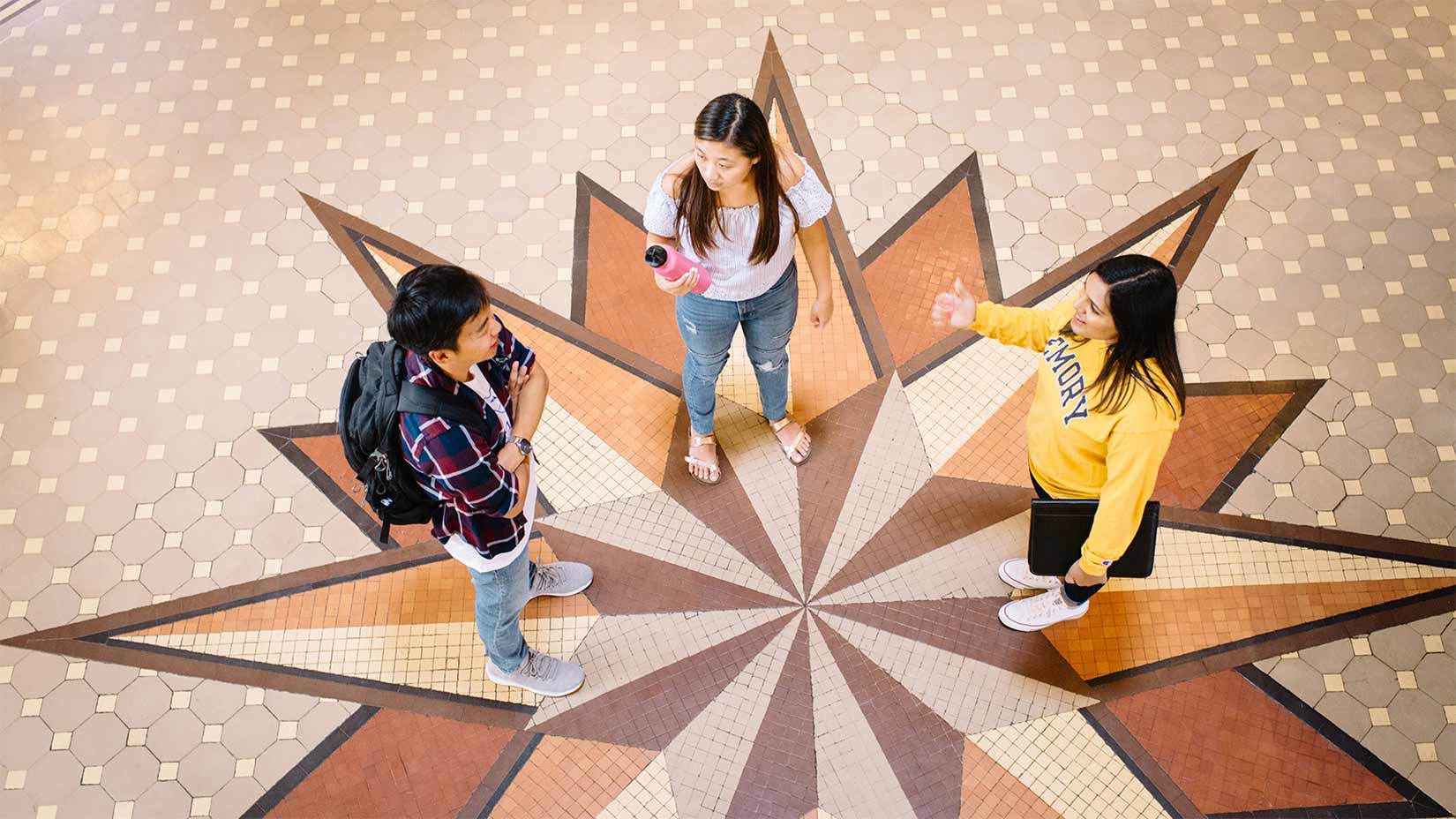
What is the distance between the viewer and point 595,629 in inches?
121

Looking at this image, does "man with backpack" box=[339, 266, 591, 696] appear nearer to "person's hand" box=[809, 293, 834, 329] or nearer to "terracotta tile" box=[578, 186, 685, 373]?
"person's hand" box=[809, 293, 834, 329]

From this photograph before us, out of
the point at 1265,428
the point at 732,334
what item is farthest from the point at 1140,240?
the point at 732,334

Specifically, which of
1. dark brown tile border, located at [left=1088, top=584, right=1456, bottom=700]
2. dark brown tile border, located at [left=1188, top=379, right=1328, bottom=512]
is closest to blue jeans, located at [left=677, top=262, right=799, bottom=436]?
dark brown tile border, located at [left=1088, top=584, right=1456, bottom=700]

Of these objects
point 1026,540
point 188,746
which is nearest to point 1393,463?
point 1026,540

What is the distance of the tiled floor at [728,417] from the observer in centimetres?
291

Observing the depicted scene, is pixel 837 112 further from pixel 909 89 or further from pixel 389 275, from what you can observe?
pixel 389 275

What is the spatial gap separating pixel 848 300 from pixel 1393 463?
2067 mm

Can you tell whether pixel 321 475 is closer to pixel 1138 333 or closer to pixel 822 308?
pixel 822 308

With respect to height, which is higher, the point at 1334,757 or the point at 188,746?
the point at 1334,757

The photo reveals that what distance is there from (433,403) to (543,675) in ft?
4.04

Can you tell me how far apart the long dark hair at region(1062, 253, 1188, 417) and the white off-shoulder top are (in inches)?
29.7

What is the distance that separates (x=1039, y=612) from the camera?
2926 millimetres

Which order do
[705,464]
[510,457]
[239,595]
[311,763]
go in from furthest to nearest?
1. [705,464]
2. [239,595]
3. [311,763]
4. [510,457]

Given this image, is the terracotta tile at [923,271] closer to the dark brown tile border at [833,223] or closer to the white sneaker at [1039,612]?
the dark brown tile border at [833,223]
